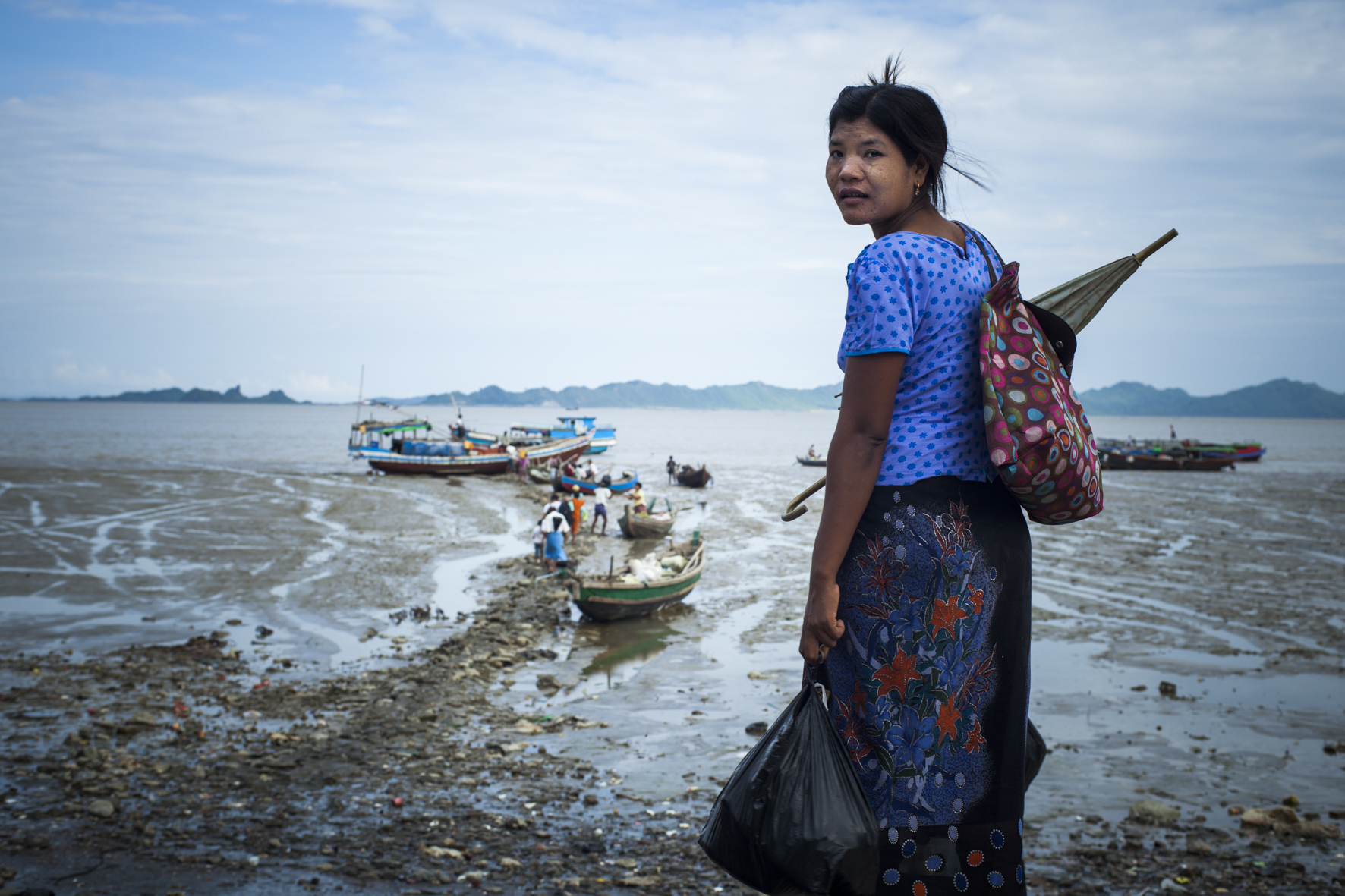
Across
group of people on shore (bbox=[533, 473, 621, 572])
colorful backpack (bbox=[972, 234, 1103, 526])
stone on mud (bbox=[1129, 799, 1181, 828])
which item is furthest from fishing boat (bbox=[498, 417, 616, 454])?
colorful backpack (bbox=[972, 234, 1103, 526])

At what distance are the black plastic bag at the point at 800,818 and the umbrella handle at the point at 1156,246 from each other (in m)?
1.47

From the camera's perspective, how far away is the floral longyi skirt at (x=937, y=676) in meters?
1.96

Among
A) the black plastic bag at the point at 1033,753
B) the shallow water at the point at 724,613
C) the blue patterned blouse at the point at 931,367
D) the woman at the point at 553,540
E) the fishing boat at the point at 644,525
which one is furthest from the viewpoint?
the fishing boat at the point at 644,525

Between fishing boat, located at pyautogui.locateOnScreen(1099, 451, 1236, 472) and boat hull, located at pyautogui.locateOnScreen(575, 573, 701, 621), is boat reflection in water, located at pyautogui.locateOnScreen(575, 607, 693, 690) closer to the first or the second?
boat hull, located at pyautogui.locateOnScreen(575, 573, 701, 621)

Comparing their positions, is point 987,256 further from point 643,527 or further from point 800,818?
point 643,527

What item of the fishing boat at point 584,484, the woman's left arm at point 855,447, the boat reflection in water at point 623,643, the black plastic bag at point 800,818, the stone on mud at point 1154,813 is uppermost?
the woman's left arm at point 855,447

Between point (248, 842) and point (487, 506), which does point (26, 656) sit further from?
point (487, 506)

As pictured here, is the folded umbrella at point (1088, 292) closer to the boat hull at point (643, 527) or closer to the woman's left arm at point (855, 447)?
the woman's left arm at point (855, 447)

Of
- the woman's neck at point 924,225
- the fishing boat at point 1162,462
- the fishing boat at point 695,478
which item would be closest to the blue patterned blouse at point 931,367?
the woman's neck at point 924,225

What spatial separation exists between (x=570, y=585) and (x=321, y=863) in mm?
8440

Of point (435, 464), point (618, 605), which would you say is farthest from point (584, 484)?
point (618, 605)

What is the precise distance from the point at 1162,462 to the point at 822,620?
64.9 m

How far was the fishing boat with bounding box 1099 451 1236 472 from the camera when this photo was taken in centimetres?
5822

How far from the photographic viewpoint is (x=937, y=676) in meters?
1.97
